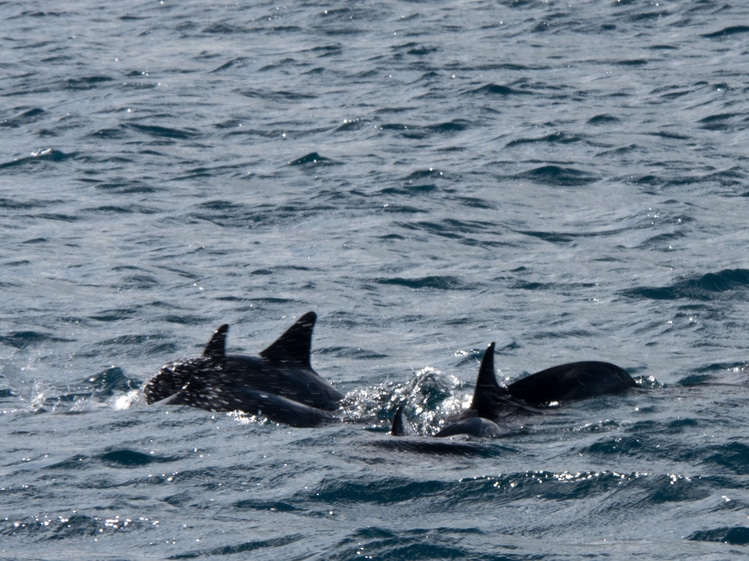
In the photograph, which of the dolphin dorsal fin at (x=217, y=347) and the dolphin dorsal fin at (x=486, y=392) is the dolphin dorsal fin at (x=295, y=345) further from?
the dolphin dorsal fin at (x=486, y=392)

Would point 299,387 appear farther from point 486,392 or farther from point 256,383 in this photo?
point 486,392

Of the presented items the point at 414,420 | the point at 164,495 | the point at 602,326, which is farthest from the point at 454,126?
the point at 164,495

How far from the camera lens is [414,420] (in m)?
10.4

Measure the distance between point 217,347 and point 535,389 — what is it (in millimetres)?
2687

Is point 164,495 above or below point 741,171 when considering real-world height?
above

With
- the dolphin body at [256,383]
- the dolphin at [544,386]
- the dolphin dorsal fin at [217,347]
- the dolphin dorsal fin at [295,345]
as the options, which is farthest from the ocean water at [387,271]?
the dolphin dorsal fin at [217,347]

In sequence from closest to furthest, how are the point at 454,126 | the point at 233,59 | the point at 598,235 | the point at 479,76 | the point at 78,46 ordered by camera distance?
the point at 598,235 → the point at 454,126 → the point at 479,76 → the point at 233,59 → the point at 78,46

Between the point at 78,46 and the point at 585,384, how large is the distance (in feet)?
80.8

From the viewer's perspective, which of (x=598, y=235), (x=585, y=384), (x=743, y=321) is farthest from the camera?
(x=598, y=235)

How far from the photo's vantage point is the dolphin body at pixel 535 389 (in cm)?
967

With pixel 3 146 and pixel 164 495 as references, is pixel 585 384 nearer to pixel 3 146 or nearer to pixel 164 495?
pixel 164 495

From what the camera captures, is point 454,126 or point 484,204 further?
point 454,126

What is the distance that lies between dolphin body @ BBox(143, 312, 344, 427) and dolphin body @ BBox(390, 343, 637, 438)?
3.14 ft

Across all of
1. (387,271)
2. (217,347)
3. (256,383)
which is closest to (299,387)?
(256,383)
